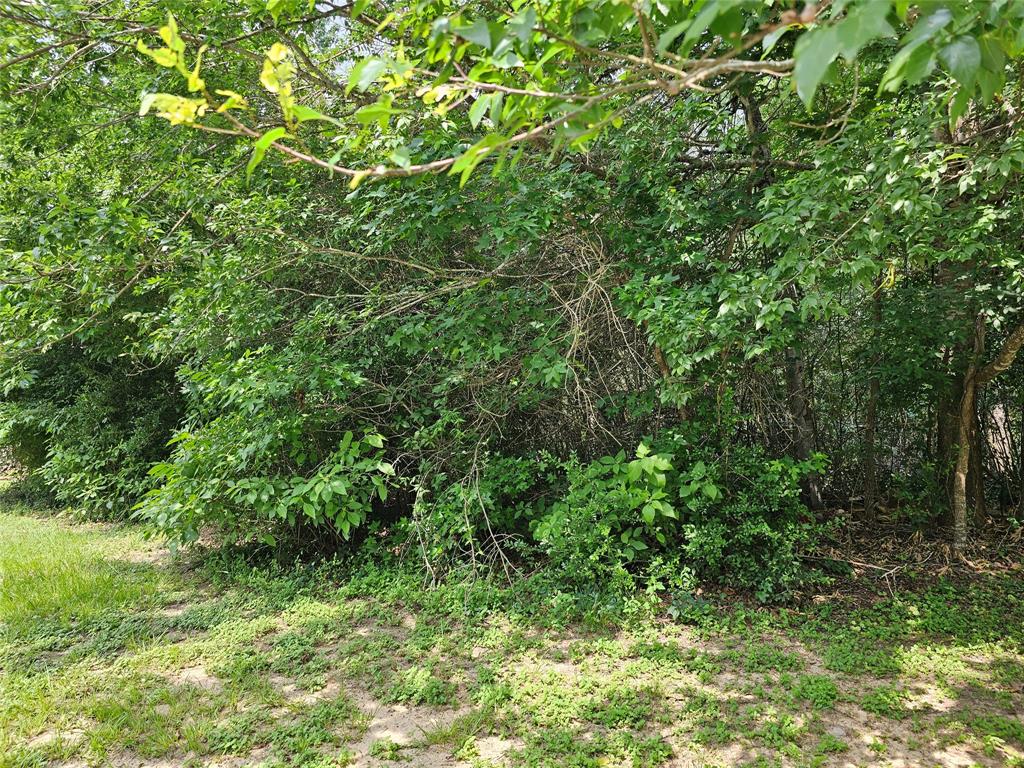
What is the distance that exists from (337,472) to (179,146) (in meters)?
2.85

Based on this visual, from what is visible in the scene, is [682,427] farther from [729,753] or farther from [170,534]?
[170,534]

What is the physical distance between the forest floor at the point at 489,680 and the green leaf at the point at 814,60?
8.17 ft

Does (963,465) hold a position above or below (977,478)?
above

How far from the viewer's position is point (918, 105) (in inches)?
129

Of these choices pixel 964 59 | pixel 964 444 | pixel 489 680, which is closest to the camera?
pixel 964 59

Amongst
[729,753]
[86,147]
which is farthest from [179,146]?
[729,753]

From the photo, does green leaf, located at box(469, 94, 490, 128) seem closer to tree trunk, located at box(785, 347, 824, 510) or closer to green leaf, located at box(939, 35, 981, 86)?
green leaf, located at box(939, 35, 981, 86)

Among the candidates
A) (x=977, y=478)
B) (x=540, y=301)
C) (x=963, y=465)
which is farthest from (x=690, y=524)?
(x=977, y=478)

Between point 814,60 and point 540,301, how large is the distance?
3353 millimetres

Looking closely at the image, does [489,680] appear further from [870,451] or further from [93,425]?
[93,425]

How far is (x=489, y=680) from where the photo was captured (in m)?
3.17

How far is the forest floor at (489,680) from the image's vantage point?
8.73 ft

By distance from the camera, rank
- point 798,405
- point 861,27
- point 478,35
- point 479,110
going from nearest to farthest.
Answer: point 861,27 → point 478,35 → point 479,110 → point 798,405

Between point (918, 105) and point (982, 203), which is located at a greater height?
point (918, 105)
